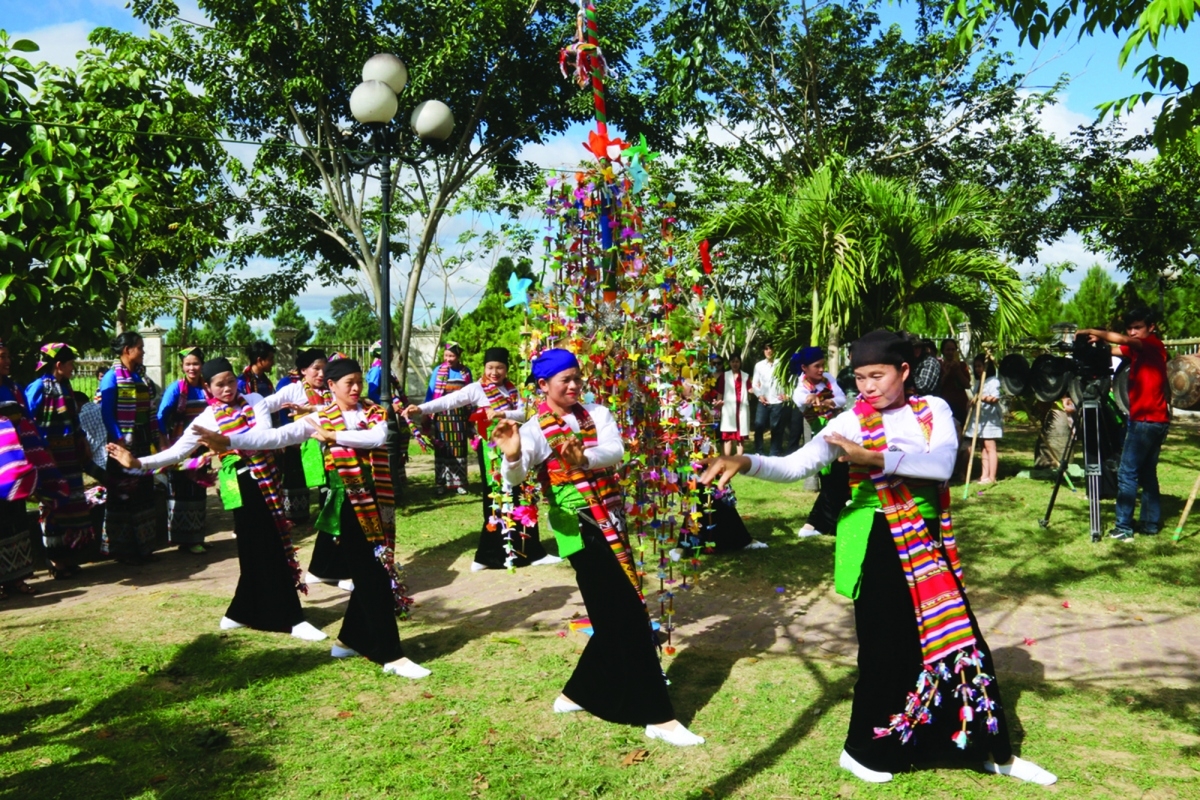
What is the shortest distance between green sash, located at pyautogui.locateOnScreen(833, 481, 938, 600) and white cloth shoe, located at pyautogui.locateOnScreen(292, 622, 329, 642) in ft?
11.5

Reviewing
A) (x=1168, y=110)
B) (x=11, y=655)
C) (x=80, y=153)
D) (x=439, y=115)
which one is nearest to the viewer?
(x=1168, y=110)

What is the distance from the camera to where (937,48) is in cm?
1569

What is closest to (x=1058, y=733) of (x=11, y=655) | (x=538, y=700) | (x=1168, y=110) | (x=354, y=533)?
(x=538, y=700)

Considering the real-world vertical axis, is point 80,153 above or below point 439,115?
below

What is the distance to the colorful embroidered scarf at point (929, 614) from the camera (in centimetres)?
385

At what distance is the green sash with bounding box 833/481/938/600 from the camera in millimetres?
3914

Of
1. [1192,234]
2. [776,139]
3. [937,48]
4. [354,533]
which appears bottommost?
[354,533]

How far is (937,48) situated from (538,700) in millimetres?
14550

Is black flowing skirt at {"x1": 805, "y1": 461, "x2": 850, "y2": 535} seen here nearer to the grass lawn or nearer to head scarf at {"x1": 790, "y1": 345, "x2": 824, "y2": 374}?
head scarf at {"x1": 790, "y1": 345, "x2": 824, "y2": 374}

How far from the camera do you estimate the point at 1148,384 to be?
8039 mm

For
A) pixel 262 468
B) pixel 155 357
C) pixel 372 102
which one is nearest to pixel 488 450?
pixel 262 468

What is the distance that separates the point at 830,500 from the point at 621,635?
466 cm

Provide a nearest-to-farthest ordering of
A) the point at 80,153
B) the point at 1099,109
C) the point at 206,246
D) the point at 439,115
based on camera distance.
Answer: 1. the point at 1099,109
2. the point at 80,153
3. the point at 439,115
4. the point at 206,246

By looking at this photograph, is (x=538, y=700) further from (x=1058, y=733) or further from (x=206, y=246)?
(x=206, y=246)
